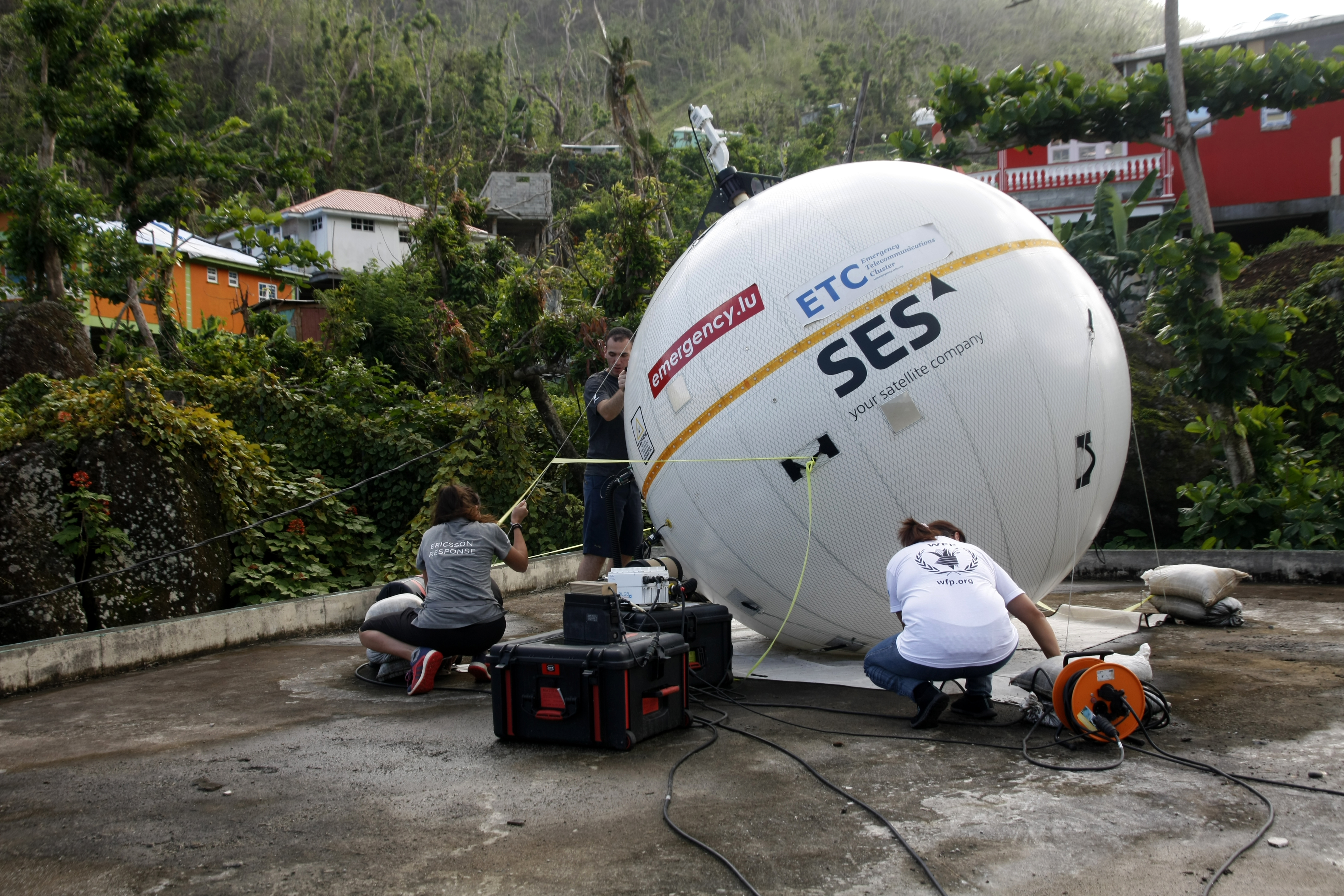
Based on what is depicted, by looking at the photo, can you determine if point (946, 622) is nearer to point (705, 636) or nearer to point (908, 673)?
point (908, 673)

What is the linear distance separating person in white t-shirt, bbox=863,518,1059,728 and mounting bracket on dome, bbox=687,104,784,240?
2787 mm

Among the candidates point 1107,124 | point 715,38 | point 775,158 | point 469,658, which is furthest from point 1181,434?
point 715,38

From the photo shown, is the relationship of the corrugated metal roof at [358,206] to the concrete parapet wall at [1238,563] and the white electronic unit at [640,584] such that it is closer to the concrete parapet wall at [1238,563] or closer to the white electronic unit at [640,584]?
the concrete parapet wall at [1238,563]

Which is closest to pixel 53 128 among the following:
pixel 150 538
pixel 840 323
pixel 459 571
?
pixel 150 538

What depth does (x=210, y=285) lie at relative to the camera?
30953mm

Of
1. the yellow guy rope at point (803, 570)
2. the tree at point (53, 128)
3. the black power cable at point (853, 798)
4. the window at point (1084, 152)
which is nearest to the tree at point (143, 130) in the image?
the tree at point (53, 128)

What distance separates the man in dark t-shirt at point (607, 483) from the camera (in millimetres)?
6961

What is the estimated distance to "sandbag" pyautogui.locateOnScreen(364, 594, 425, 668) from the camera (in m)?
6.04

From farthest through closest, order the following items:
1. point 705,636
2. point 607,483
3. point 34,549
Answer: point 34,549 < point 607,483 < point 705,636

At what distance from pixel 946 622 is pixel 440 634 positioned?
9.40 feet

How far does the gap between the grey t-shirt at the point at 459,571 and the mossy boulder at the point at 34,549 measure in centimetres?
329

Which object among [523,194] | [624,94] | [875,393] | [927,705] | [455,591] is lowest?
[927,705]

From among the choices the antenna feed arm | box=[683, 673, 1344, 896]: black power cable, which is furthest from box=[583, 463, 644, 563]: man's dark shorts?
the antenna feed arm

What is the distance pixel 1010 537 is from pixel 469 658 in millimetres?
3556
